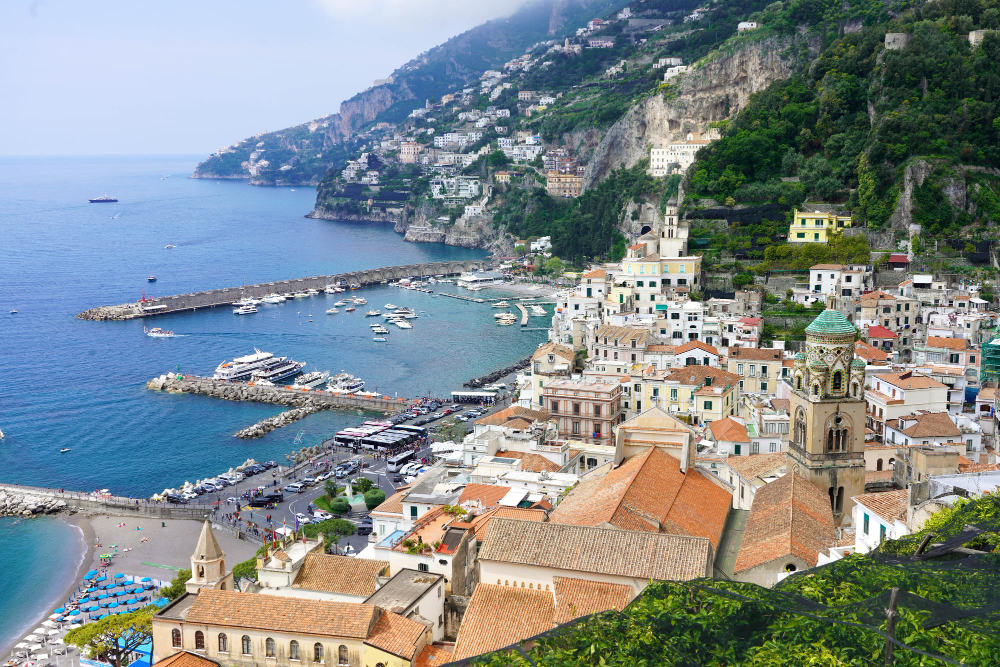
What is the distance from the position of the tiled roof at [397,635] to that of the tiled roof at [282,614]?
0.17 m

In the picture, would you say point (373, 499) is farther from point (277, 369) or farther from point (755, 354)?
point (277, 369)

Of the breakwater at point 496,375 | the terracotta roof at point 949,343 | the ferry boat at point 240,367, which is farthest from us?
the ferry boat at point 240,367

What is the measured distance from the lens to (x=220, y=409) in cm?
5438

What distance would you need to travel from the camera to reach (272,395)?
5581 centimetres

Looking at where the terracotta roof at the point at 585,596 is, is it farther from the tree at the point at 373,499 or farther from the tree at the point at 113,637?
the tree at the point at 373,499

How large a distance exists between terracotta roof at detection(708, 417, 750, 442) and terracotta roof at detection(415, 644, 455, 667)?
55.2 feet

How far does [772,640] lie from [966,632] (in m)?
1.60

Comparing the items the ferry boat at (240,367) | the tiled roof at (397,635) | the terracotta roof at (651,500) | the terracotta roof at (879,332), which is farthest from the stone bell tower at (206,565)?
the ferry boat at (240,367)

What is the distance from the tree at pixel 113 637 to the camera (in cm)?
2372

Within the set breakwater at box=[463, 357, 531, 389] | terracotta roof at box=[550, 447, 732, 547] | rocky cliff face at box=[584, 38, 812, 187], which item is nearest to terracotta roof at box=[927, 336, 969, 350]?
terracotta roof at box=[550, 447, 732, 547]

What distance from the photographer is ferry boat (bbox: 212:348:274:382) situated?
60.0 m

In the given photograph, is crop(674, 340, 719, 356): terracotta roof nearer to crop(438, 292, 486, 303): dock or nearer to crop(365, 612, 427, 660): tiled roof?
crop(365, 612, 427, 660): tiled roof

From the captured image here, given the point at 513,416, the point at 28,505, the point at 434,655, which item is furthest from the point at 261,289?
the point at 434,655

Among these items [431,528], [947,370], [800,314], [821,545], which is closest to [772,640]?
[821,545]
